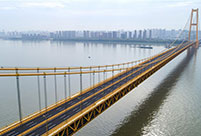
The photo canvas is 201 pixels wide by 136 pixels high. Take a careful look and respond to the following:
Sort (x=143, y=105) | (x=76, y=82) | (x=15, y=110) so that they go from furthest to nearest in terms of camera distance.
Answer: (x=76, y=82), (x=143, y=105), (x=15, y=110)

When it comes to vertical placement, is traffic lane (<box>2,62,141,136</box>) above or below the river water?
above

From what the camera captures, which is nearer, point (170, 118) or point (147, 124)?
point (147, 124)

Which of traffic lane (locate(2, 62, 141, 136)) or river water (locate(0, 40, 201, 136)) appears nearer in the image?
traffic lane (locate(2, 62, 141, 136))

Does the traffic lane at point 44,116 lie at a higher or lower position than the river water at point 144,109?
higher

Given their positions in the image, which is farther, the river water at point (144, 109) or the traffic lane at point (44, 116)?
the river water at point (144, 109)

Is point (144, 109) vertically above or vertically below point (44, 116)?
below

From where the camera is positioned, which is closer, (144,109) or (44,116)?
(44,116)

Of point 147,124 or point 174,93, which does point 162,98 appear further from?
point 147,124

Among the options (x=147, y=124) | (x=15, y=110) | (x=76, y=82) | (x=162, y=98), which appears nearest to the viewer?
(x=147, y=124)

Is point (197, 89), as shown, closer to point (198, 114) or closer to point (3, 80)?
point (198, 114)

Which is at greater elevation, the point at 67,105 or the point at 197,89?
the point at 67,105

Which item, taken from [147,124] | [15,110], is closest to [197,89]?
[147,124]
